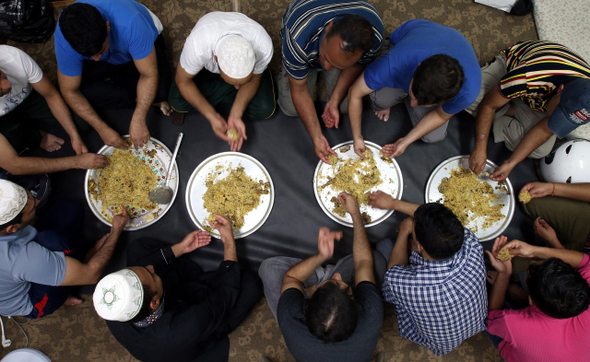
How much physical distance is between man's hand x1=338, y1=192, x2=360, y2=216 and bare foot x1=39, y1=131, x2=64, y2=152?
2.34m

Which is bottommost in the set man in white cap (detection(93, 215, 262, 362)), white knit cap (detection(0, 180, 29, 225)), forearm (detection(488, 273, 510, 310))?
man in white cap (detection(93, 215, 262, 362))

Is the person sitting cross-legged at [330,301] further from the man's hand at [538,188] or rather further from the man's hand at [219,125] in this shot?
the man's hand at [538,188]

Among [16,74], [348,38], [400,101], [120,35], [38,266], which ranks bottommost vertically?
[38,266]

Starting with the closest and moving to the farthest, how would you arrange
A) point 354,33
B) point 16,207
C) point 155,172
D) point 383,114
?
point 354,33
point 16,207
point 155,172
point 383,114

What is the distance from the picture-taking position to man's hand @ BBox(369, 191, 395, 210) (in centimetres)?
223

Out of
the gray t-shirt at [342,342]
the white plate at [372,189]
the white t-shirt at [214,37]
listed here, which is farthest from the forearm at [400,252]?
the white t-shirt at [214,37]

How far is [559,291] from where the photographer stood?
169 cm

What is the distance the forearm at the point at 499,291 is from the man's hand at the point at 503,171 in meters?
0.69

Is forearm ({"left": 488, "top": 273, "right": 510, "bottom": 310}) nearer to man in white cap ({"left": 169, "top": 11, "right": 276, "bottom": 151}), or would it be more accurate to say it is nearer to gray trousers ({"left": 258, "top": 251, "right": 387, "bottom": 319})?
gray trousers ({"left": 258, "top": 251, "right": 387, "bottom": 319})

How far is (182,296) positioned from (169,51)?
83.6 inches

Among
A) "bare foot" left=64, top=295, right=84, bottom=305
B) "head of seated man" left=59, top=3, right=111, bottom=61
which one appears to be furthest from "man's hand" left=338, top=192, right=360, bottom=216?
"bare foot" left=64, top=295, right=84, bottom=305

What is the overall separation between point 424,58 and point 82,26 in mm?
1977

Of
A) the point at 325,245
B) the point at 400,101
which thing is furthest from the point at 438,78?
the point at 325,245

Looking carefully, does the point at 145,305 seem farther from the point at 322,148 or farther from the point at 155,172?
the point at 322,148
